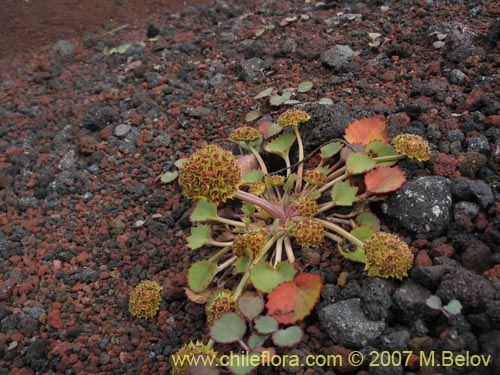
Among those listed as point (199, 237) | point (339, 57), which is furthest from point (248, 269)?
point (339, 57)

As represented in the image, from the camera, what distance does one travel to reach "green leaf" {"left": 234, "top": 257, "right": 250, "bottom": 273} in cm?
272

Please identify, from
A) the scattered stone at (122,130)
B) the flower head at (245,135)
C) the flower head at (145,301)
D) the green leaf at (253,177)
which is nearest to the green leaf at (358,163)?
the green leaf at (253,177)

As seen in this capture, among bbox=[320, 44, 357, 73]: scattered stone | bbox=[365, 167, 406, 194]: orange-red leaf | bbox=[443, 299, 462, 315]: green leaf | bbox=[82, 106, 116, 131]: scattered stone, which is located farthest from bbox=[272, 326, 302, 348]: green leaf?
bbox=[82, 106, 116, 131]: scattered stone

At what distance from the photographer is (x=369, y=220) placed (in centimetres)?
273

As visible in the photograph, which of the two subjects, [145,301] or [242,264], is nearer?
[242,264]

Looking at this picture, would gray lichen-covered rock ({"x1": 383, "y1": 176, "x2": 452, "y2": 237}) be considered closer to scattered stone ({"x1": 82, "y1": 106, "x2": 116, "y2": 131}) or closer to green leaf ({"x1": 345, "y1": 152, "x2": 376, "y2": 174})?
green leaf ({"x1": 345, "y1": 152, "x2": 376, "y2": 174})

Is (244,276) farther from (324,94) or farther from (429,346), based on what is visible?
(324,94)

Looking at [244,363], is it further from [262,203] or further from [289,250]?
[262,203]

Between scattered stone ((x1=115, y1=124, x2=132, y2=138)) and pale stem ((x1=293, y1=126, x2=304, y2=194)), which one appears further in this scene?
scattered stone ((x1=115, y1=124, x2=132, y2=138))

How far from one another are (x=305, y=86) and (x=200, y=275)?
6.00 ft

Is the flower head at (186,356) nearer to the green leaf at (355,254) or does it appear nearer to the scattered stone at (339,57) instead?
the green leaf at (355,254)

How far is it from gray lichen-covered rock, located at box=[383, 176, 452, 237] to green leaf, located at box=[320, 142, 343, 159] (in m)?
0.49

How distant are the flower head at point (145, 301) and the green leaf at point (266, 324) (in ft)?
2.78

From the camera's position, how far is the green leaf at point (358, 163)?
2.81 metres
